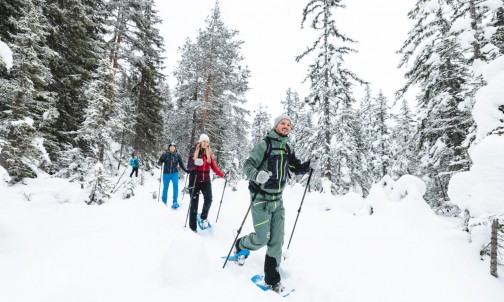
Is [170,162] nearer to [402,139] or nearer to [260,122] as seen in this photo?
[402,139]

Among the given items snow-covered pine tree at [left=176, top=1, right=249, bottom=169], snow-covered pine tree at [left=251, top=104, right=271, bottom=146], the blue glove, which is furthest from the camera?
snow-covered pine tree at [left=251, top=104, right=271, bottom=146]

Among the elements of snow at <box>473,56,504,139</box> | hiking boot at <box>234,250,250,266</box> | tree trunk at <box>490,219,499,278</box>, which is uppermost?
snow at <box>473,56,504,139</box>

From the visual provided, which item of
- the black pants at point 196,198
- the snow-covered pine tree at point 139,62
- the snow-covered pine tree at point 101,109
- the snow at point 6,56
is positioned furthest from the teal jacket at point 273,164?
the snow-covered pine tree at point 139,62

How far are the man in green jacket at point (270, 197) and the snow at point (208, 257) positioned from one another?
452 mm

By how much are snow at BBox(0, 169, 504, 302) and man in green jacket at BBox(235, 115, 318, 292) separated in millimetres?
452

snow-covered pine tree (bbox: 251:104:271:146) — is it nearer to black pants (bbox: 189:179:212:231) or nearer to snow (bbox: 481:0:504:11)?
snow (bbox: 481:0:504:11)

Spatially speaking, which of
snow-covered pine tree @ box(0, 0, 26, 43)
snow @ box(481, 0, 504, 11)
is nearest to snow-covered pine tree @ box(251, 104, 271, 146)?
snow-covered pine tree @ box(0, 0, 26, 43)

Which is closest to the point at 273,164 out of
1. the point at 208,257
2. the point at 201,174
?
the point at 208,257

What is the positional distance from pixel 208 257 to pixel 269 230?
50.5 inches

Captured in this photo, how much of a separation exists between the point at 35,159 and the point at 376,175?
35.5 meters

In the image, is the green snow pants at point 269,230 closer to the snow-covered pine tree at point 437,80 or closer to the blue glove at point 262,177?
the blue glove at point 262,177

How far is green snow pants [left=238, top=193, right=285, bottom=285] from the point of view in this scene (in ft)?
13.3

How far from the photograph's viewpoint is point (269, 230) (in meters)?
4.18

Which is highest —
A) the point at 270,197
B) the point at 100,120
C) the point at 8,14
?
the point at 8,14
